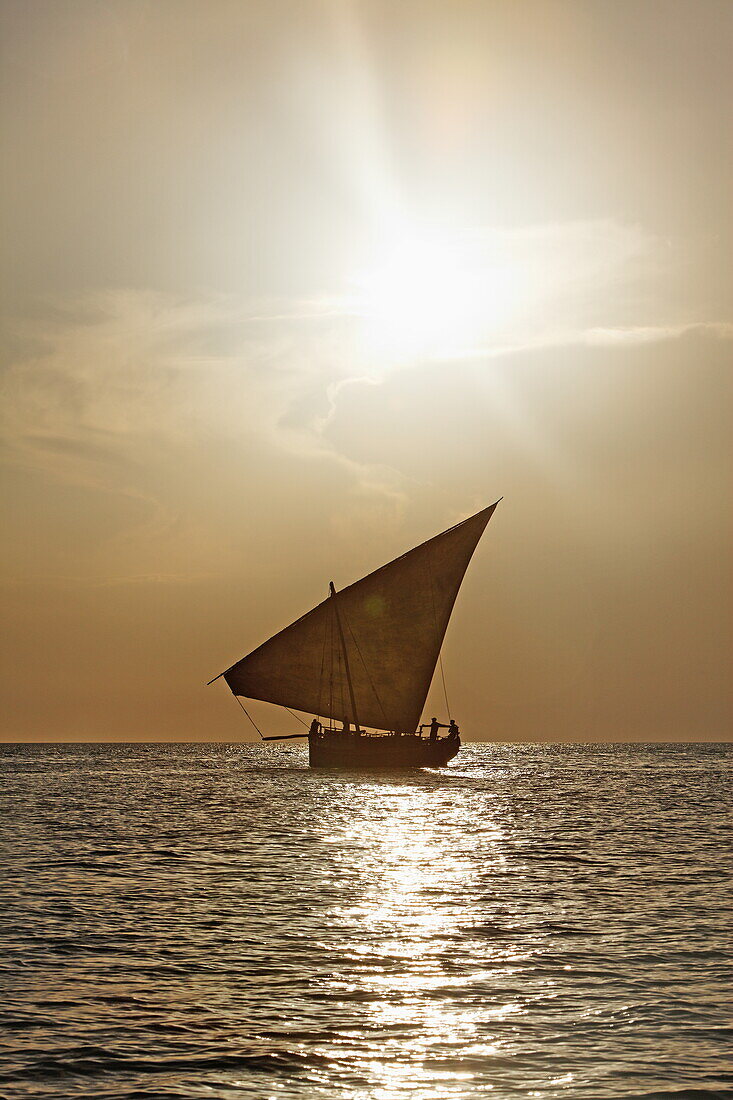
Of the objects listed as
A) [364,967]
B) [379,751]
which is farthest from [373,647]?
[364,967]

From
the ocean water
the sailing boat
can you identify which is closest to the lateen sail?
the sailing boat

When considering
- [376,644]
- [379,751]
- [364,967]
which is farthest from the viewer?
[379,751]

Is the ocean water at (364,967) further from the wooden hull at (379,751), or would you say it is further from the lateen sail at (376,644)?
the wooden hull at (379,751)

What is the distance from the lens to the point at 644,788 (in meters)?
81.7

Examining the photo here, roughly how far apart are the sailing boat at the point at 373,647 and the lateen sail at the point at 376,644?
64mm

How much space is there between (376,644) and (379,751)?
10.6 m

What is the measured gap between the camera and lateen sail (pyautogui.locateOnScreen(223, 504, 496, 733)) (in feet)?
242

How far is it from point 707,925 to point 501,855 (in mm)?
13119

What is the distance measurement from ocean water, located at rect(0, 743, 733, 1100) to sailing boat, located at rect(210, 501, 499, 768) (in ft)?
116

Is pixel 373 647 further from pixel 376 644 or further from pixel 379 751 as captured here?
pixel 379 751

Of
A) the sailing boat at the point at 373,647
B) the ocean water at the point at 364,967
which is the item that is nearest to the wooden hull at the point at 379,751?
the sailing boat at the point at 373,647

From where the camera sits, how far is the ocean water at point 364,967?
12188 millimetres

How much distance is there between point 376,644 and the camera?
76000 mm

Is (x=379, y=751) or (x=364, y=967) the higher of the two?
(x=379, y=751)
